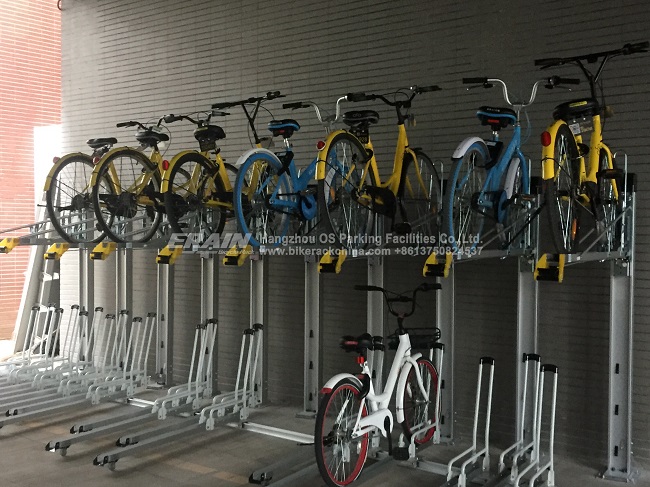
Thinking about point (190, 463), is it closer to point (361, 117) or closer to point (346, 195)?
point (346, 195)

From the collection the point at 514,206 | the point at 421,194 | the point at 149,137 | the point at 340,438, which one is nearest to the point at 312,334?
the point at 421,194

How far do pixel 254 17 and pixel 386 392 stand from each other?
3502 millimetres

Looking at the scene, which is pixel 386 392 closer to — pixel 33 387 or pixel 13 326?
pixel 33 387

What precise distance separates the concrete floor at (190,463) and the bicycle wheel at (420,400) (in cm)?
20

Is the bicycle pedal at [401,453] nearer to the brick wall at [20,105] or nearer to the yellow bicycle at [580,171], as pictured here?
the yellow bicycle at [580,171]

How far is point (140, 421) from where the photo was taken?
15.5ft

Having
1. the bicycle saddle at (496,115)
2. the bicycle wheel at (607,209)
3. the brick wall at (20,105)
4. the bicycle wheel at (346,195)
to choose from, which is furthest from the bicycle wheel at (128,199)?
the brick wall at (20,105)

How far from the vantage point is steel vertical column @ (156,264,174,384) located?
5625 millimetres

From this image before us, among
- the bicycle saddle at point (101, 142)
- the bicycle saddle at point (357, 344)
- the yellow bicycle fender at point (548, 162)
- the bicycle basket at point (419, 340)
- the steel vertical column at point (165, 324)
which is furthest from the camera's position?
the steel vertical column at point (165, 324)

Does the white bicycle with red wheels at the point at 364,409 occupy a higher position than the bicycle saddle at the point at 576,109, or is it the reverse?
the bicycle saddle at the point at 576,109

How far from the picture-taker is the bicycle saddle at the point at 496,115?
12.5ft

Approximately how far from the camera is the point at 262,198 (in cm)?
424

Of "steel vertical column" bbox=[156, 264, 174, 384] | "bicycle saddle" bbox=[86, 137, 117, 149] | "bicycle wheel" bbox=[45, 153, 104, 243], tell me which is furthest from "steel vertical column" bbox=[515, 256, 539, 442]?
"bicycle saddle" bbox=[86, 137, 117, 149]

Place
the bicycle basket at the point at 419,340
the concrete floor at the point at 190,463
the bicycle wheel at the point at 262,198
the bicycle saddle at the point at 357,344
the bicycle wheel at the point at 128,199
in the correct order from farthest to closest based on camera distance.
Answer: the bicycle wheel at the point at 128,199
the bicycle wheel at the point at 262,198
the bicycle basket at the point at 419,340
the concrete floor at the point at 190,463
the bicycle saddle at the point at 357,344
